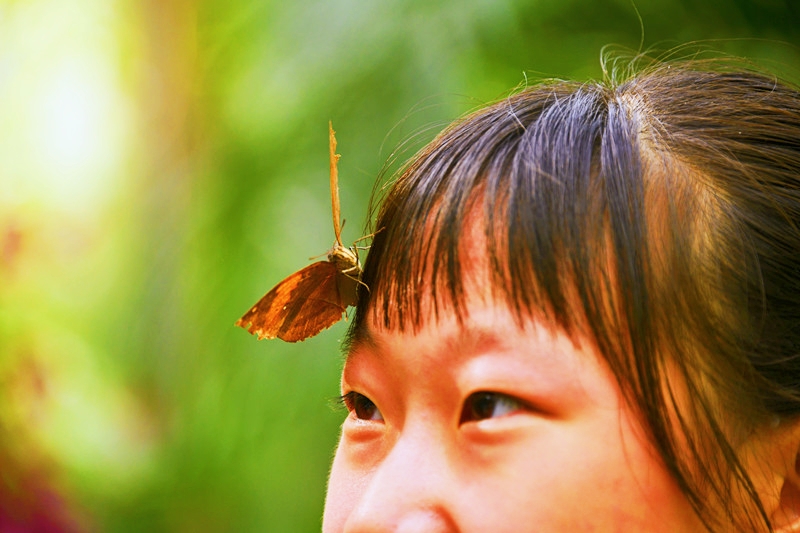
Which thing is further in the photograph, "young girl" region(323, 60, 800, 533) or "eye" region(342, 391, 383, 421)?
"eye" region(342, 391, 383, 421)

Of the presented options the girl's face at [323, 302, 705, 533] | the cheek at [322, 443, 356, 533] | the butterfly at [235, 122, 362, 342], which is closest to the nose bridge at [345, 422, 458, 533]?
the girl's face at [323, 302, 705, 533]

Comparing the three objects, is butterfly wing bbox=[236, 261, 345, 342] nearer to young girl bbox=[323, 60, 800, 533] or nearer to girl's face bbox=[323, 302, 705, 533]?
young girl bbox=[323, 60, 800, 533]

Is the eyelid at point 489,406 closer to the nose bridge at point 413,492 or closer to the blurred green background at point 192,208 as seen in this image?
the nose bridge at point 413,492

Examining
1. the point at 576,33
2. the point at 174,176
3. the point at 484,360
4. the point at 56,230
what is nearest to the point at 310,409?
the point at 174,176

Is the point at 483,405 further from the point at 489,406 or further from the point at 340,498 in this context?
the point at 340,498

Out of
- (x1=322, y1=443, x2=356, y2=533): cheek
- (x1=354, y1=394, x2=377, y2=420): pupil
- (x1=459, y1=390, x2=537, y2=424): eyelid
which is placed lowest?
(x1=322, y1=443, x2=356, y2=533): cheek

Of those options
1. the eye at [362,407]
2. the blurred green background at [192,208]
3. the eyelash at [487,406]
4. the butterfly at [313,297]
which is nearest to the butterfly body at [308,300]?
the butterfly at [313,297]

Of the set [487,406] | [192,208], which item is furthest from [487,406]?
[192,208]
